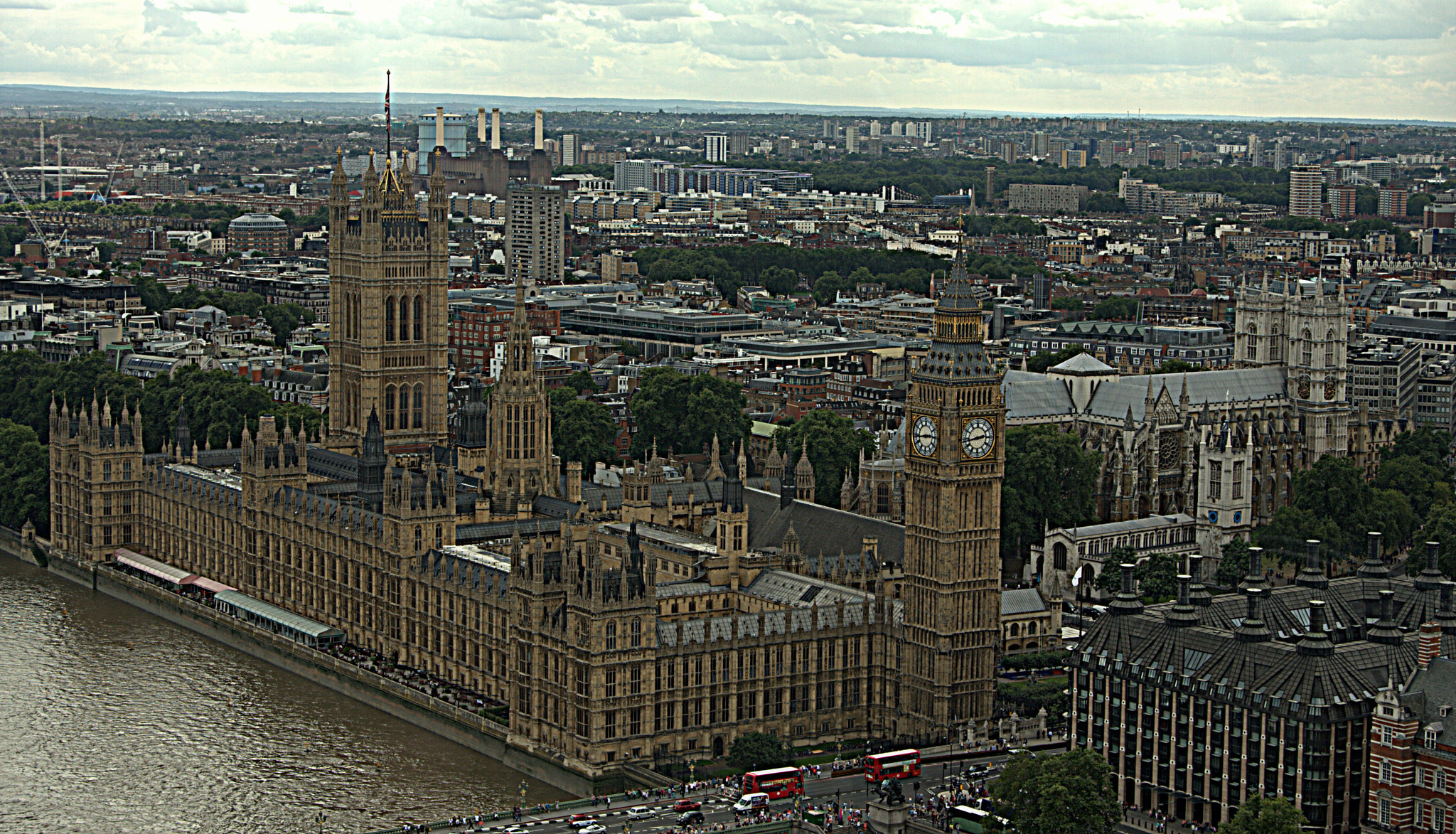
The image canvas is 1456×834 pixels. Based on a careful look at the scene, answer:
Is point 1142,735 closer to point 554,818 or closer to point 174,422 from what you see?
point 554,818

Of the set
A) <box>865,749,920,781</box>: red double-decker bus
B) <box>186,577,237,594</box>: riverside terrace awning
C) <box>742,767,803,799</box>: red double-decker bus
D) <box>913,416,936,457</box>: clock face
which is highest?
<box>913,416,936,457</box>: clock face

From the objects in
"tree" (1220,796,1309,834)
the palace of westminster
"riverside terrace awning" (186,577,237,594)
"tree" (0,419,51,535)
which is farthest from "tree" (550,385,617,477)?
"tree" (1220,796,1309,834)

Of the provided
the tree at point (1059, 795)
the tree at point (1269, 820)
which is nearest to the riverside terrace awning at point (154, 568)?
the tree at point (1059, 795)

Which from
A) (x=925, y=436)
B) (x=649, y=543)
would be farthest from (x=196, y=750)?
(x=925, y=436)

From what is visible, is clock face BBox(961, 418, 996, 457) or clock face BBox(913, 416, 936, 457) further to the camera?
clock face BBox(913, 416, 936, 457)

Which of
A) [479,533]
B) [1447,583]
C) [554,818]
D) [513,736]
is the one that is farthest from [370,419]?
[1447,583]

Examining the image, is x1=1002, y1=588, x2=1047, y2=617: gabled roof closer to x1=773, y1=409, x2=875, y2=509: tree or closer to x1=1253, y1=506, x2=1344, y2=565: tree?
x1=1253, y1=506, x2=1344, y2=565: tree

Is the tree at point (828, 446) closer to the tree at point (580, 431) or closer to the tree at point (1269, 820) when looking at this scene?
the tree at point (580, 431)
